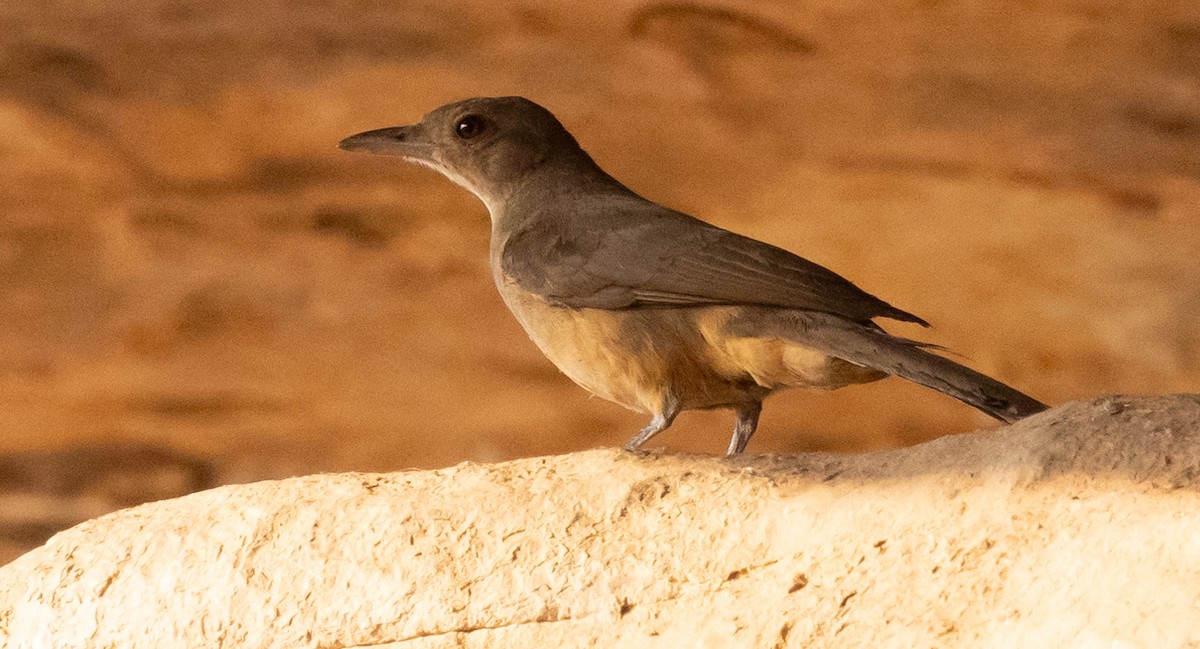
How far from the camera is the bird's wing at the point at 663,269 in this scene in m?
4.39

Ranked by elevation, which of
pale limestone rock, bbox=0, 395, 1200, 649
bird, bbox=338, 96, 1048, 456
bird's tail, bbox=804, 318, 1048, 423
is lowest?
pale limestone rock, bbox=0, 395, 1200, 649

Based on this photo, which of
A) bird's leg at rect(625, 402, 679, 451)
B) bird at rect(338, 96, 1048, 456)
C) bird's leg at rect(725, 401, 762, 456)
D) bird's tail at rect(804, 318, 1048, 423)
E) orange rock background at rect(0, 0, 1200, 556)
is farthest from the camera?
orange rock background at rect(0, 0, 1200, 556)

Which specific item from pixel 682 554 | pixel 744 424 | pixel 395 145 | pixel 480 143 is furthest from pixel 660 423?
pixel 395 145

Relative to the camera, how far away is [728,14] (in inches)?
266

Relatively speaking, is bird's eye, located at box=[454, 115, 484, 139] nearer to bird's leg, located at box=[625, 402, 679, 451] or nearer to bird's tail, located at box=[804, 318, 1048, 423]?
bird's leg, located at box=[625, 402, 679, 451]

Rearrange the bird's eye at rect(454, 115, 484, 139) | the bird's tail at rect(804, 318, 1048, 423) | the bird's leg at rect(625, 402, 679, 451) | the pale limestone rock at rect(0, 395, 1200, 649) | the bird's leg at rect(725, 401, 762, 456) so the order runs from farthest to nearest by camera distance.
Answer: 1. the bird's eye at rect(454, 115, 484, 139)
2. the bird's leg at rect(725, 401, 762, 456)
3. the bird's leg at rect(625, 402, 679, 451)
4. the bird's tail at rect(804, 318, 1048, 423)
5. the pale limestone rock at rect(0, 395, 1200, 649)

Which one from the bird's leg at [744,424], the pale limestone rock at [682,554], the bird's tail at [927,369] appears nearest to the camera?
the pale limestone rock at [682,554]

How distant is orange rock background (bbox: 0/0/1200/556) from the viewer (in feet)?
22.5

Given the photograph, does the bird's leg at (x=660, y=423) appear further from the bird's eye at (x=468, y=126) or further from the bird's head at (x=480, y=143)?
the bird's eye at (x=468, y=126)

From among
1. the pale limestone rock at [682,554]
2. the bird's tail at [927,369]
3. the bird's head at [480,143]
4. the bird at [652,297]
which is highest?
the bird's head at [480,143]

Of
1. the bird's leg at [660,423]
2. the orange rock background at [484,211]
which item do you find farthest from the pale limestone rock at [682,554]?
the orange rock background at [484,211]

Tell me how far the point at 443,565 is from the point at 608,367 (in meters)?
1.00

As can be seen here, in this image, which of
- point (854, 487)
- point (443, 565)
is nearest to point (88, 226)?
point (443, 565)

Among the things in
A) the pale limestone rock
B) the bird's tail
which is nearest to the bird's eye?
the pale limestone rock
